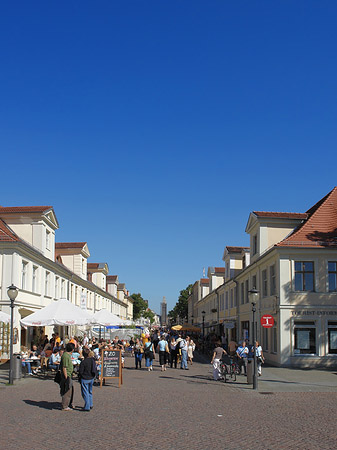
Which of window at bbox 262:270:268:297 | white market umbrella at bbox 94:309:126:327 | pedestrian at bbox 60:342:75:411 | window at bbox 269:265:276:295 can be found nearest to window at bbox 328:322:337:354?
window at bbox 269:265:276:295

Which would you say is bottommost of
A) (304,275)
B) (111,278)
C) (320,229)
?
(304,275)

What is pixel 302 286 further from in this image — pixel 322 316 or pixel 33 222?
pixel 33 222

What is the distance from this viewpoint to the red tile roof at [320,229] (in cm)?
2655

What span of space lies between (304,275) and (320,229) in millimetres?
3187

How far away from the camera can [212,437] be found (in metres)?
9.31

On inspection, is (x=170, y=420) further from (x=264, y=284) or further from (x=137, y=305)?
(x=137, y=305)

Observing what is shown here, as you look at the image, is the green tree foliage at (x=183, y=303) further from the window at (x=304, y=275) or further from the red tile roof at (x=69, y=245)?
the window at (x=304, y=275)

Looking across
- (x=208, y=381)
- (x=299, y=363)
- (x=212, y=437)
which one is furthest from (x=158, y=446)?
(x=299, y=363)

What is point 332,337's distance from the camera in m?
26.1

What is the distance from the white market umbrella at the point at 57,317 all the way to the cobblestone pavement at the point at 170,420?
4.59 metres

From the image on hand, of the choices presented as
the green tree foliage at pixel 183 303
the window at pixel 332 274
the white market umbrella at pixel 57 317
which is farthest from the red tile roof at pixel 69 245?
the green tree foliage at pixel 183 303

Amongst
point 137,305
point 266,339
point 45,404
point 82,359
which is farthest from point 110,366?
point 137,305

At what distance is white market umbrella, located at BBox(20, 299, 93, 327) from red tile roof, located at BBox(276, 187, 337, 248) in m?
10.8

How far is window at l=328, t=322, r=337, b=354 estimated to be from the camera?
2595 centimetres
